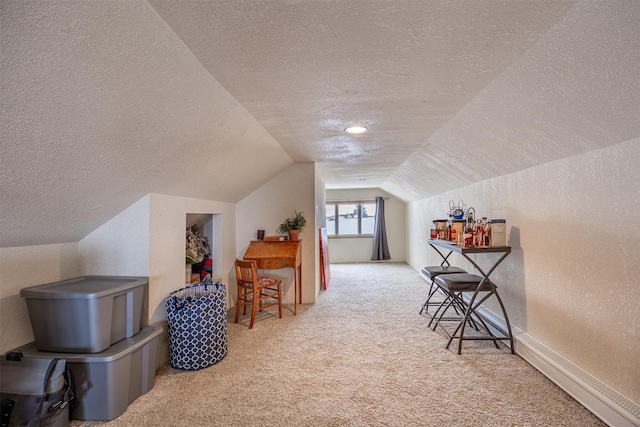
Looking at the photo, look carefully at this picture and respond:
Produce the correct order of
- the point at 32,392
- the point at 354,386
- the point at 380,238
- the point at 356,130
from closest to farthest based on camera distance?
the point at 32,392
the point at 354,386
the point at 356,130
the point at 380,238

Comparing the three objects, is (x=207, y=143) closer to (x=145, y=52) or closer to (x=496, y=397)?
(x=145, y=52)

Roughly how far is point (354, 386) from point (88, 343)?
1735 mm

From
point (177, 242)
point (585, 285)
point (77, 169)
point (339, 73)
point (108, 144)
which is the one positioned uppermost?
point (339, 73)

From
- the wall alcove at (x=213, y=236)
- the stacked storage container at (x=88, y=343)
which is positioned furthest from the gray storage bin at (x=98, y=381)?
the wall alcove at (x=213, y=236)

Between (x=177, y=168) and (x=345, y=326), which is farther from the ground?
(x=177, y=168)

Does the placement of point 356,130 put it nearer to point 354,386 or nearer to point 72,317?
point 354,386

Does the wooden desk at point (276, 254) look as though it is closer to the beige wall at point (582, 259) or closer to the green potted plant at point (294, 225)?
the green potted plant at point (294, 225)

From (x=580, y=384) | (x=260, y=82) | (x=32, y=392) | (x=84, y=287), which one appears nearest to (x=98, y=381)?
(x=32, y=392)

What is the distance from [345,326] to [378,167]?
8.13 feet

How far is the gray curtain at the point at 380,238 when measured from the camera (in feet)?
24.6

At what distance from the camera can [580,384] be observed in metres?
1.84

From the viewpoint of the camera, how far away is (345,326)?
3.23 meters

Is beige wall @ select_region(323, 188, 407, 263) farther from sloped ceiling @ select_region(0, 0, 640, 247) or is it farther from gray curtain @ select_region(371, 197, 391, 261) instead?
sloped ceiling @ select_region(0, 0, 640, 247)

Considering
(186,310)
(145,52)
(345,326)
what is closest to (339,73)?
(145,52)
